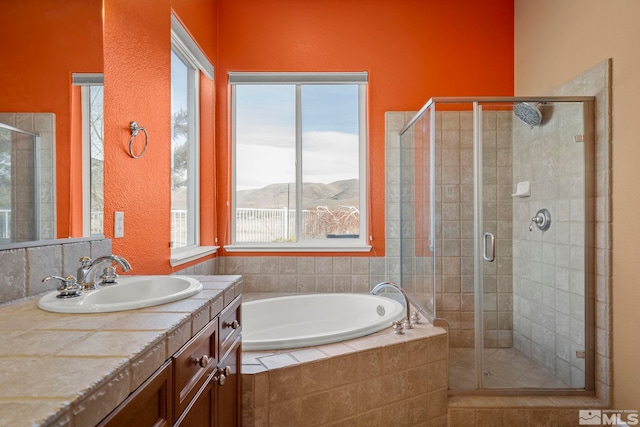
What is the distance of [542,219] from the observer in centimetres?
238

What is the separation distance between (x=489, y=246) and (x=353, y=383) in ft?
3.97

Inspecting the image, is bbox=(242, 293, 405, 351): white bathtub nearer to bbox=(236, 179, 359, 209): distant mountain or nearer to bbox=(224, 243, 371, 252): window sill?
bbox=(224, 243, 371, 252): window sill

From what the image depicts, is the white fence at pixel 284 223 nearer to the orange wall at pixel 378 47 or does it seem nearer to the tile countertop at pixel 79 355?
the orange wall at pixel 378 47

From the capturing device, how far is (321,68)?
319 centimetres

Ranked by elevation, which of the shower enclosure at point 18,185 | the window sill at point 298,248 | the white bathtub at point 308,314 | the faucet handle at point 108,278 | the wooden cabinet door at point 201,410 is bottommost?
the white bathtub at point 308,314

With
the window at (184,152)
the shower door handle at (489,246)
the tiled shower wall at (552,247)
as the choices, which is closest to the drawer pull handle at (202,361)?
the window at (184,152)

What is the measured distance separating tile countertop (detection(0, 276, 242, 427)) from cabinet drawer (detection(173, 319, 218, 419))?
33 millimetres

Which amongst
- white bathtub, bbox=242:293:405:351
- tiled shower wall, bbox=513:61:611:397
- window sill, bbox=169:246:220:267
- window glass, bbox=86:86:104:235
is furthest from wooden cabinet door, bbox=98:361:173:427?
tiled shower wall, bbox=513:61:611:397

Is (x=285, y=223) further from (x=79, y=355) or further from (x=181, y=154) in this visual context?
(x=79, y=355)

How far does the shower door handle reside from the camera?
237 cm

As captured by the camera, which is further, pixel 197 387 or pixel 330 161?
pixel 330 161

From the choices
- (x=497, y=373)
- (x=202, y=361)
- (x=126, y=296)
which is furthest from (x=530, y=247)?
(x=126, y=296)

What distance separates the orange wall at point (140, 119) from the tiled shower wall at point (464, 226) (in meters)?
1.69

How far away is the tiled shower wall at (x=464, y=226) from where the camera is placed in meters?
2.38
